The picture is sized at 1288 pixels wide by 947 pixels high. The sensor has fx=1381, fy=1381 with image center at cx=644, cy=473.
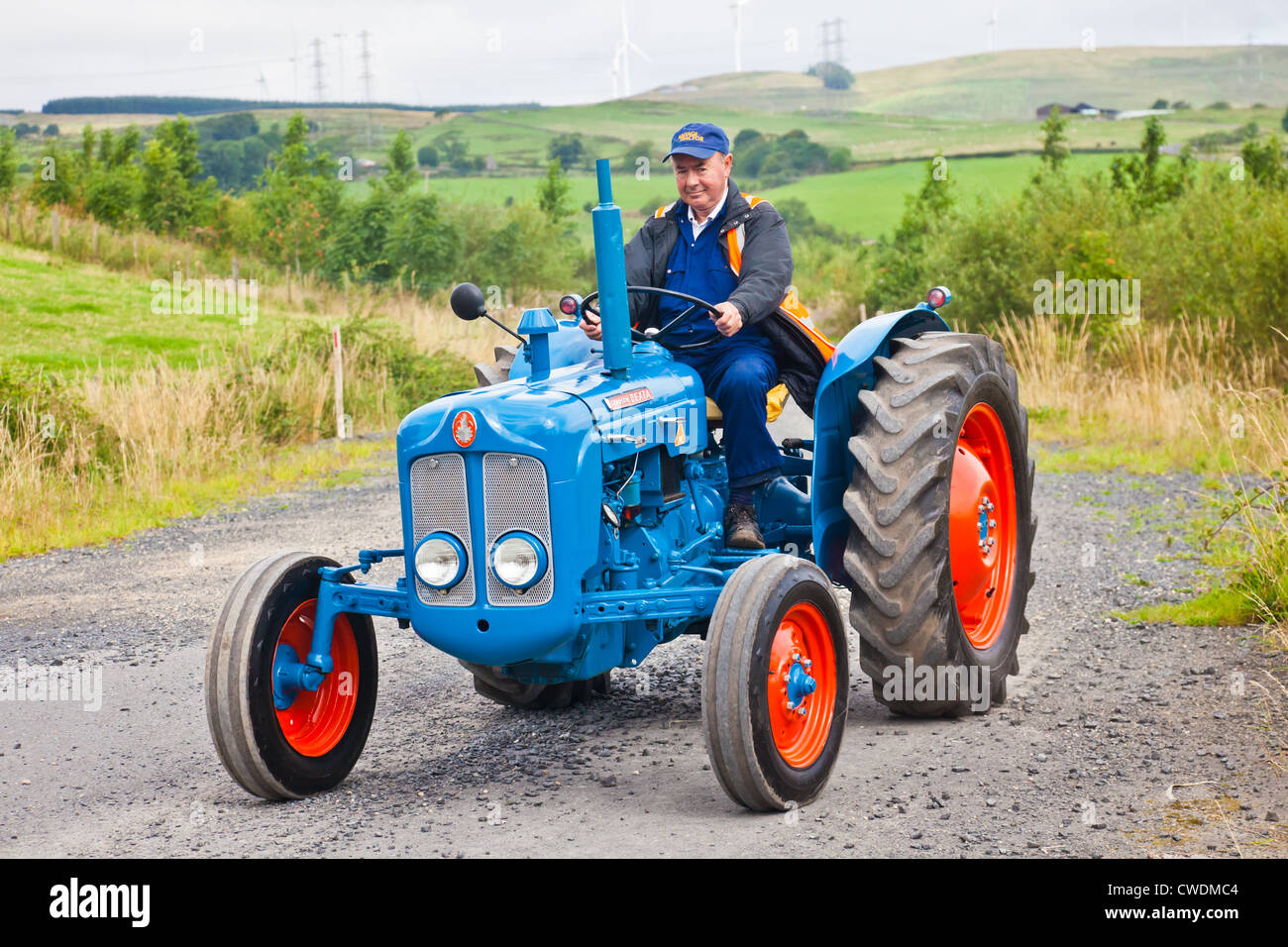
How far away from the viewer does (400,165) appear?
34.7 meters

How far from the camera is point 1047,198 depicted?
802 inches

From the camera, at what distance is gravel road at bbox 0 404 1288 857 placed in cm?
439

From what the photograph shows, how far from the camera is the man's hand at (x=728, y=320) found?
17.2 feet

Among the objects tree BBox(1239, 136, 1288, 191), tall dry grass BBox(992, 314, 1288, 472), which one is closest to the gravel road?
tall dry grass BBox(992, 314, 1288, 472)

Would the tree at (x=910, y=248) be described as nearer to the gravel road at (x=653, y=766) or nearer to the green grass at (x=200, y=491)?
the green grass at (x=200, y=491)

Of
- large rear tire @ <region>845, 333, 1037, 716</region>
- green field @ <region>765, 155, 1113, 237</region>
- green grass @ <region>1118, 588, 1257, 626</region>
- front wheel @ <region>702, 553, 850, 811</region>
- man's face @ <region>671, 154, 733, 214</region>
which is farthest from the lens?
green field @ <region>765, 155, 1113, 237</region>

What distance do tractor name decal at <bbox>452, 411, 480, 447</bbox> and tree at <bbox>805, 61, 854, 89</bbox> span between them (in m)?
153

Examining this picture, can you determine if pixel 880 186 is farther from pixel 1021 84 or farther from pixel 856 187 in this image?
pixel 1021 84

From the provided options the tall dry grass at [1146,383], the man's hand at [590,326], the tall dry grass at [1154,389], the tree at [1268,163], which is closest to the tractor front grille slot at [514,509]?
the man's hand at [590,326]

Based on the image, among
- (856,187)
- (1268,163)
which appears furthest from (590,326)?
(856,187)

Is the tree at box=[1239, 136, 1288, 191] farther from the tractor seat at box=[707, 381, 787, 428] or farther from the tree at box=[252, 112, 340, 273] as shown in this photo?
the tree at box=[252, 112, 340, 273]

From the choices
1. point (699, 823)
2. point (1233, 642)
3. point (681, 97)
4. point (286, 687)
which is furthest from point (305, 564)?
point (681, 97)

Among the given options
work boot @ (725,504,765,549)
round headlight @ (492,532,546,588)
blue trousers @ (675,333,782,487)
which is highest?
blue trousers @ (675,333,782,487)

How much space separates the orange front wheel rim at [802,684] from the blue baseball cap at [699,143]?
6.61ft
